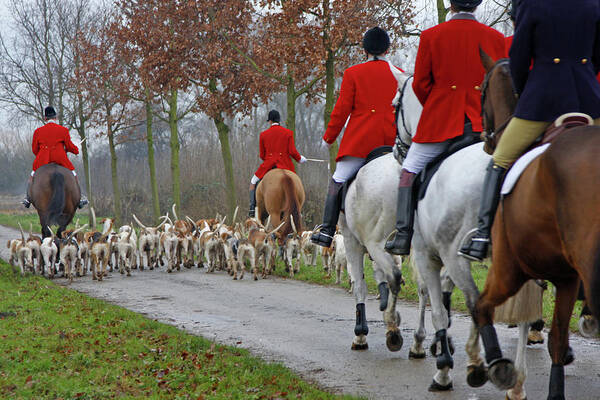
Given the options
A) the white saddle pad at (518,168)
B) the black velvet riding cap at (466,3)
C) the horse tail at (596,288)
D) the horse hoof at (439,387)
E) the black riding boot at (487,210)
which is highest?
the black velvet riding cap at (466,3)

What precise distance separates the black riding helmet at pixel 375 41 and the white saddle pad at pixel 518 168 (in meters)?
3.49

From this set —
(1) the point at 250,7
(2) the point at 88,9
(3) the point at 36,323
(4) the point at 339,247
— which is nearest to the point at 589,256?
(3) the point at 36,323

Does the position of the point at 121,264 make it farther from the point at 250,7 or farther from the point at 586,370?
the point at 586,370

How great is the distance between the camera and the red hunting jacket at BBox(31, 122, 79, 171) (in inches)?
542

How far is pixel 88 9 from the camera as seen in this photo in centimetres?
2792

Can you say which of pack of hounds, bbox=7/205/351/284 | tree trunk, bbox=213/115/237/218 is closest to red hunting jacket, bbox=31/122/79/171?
pack of hounds, bbox=7/205/351/284

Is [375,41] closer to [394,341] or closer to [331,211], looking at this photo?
[331,211]

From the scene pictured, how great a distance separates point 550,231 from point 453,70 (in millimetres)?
2174

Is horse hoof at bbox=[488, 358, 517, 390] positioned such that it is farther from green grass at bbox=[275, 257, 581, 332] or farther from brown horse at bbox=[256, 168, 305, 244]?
brown horse at bbox=[256, 168, 305, 244]

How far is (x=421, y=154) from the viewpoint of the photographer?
542 centimetres

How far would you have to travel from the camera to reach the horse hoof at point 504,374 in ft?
12.9

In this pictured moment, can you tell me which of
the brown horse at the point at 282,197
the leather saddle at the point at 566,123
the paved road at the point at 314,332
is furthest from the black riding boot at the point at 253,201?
the leather saddle at the point at 566,123

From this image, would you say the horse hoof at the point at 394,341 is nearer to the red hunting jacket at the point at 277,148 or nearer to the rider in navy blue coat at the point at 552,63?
the rider in navy blue coat at the point at 552,63

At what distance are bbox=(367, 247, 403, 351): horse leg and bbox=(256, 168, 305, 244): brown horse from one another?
22.3 feet
